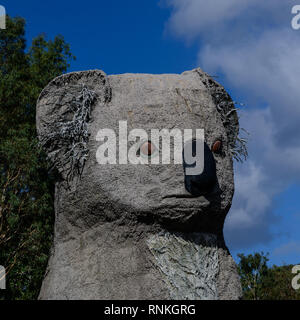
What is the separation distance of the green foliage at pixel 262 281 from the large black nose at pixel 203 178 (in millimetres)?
14001

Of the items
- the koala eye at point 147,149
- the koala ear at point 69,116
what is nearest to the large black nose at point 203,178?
the koala eye at point 147,149

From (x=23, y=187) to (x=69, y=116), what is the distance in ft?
18.0

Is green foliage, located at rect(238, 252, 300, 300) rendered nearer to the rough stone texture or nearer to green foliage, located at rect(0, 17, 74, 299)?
green foliage, located at rect(0, 17, 74, 299)

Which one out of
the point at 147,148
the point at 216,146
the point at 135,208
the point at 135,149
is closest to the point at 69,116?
the point at 135,149

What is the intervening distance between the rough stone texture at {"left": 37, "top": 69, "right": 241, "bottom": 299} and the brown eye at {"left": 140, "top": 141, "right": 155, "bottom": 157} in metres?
0.15

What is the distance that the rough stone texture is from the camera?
5.01 meters

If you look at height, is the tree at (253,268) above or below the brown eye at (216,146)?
above

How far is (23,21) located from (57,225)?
9.48 metres

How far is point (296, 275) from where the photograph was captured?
20141 mm

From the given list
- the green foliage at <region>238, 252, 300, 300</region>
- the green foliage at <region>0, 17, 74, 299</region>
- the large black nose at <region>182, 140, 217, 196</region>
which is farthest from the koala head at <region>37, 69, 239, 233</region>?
the green foliage at <region>238, 252, 300, 300</region>

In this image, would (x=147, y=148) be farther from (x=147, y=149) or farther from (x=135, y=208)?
(x=135, y=208)

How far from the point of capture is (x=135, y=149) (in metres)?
5.16

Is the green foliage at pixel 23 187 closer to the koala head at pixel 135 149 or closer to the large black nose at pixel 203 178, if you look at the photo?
the koala head at pixel 135 149

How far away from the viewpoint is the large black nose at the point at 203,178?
486 cm
